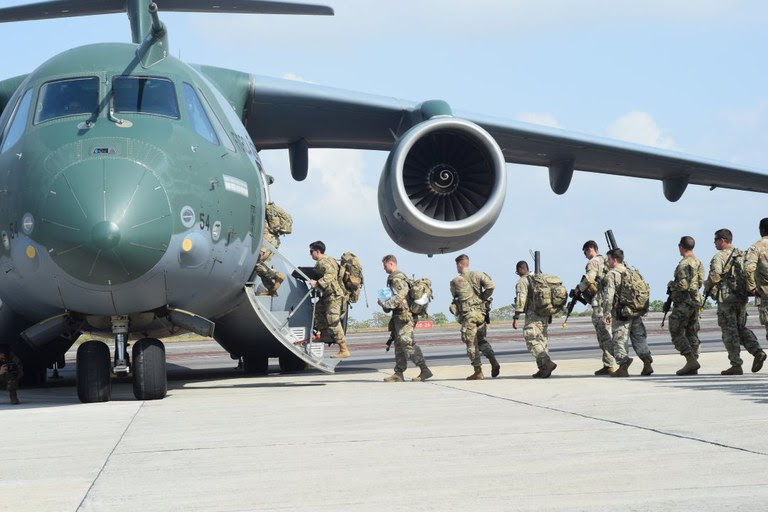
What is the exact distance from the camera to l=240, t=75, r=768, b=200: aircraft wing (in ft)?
44.9

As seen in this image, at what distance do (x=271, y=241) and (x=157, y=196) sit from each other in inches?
184

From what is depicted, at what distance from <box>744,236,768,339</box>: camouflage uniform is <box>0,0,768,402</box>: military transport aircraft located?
9.22 ft

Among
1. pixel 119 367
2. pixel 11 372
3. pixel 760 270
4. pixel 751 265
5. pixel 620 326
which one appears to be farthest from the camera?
pixel 620 326

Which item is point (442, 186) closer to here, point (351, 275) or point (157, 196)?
point (351, 275)

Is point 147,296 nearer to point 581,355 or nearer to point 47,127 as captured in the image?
point 47,127

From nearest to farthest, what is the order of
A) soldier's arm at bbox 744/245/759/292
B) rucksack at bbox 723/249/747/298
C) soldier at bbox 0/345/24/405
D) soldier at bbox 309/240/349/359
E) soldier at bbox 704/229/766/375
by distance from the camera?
soldier at bbox 0/345/24/405 < soldier's arm at bbox 744/245/759/292 < rucksack at bbox 723/249/747/298 < soldier at bbox 704/229/766/375 < soldier at bbox 309/240/349/359

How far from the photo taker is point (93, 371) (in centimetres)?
965

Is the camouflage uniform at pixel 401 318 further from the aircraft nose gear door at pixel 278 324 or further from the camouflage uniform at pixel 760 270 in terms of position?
the camouflage uniform at pixel 760 270

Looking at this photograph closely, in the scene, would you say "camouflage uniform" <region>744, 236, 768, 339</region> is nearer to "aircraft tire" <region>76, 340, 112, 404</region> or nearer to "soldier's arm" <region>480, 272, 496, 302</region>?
"soldier's arm" <region>480, 272, 496, 302</region>

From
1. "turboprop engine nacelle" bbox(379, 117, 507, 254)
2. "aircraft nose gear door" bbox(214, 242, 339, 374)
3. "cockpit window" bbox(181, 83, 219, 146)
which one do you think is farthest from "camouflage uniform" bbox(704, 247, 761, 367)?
"cockpit window" bbox(181, 83, 219, 146)

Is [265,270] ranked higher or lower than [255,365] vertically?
higher

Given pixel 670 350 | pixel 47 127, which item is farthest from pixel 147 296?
pixel 670 350

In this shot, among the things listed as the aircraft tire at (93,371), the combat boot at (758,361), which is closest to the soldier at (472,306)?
the combat boot at (758,361)

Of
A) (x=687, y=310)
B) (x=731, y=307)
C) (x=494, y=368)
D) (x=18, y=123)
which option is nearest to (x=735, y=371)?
(x=731, y=307)
